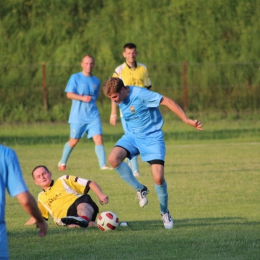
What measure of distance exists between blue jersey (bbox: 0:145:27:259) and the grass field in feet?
7.78

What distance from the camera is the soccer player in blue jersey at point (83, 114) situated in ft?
47.4

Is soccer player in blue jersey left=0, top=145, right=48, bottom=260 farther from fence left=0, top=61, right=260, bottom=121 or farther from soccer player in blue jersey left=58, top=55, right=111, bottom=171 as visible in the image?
fence left=0, top=61, right=260, bottom=121

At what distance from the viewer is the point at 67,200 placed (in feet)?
28.0

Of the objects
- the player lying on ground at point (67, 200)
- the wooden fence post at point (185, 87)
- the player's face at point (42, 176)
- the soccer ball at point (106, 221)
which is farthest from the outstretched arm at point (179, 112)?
the wooden fence post at point (185, 87)

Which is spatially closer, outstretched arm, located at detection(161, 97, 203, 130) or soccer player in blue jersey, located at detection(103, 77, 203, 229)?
outstretched arm, located at detection(161, 97, 203, 130)

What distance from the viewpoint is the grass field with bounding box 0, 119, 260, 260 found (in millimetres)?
7039

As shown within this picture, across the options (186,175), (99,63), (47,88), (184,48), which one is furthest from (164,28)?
(186,175)

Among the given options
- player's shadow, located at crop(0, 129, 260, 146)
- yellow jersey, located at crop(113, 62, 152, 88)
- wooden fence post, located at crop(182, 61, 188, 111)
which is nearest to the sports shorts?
yellow jersey, located at crop(113, 62, 152, 88)

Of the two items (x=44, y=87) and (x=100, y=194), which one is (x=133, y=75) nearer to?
(x=100, y=194)

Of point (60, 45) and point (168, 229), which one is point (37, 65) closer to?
point (60, 45)

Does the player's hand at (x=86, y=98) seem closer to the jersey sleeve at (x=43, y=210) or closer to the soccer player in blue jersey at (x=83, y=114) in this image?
the soccer player in blue jersey at (x=83, y=114)

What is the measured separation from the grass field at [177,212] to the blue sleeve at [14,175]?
2.44m

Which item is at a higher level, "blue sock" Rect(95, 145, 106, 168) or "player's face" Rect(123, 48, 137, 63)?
"player's face" Rect(123, 48, 137, 63)

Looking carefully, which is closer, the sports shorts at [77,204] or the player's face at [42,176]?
the sports shorts at [77,204]
